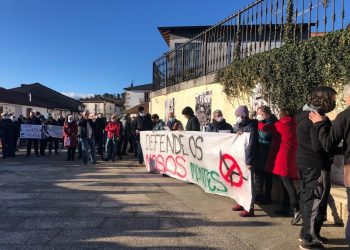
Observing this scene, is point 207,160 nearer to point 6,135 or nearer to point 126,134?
point 126,134

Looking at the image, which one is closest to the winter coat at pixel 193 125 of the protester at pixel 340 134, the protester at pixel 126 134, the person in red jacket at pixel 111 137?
the protester at pixel 340 134

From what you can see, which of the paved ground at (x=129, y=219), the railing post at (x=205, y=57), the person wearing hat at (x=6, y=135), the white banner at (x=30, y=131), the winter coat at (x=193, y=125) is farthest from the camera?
the white banner at (x=30, y=131)

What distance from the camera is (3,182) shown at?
10.1 meters

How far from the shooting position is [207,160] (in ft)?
26.7

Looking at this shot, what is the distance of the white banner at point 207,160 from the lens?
690cm

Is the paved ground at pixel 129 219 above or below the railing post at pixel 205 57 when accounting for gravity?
below

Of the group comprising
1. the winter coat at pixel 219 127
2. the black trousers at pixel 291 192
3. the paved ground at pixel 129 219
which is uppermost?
the winter coat at pixel 219 127

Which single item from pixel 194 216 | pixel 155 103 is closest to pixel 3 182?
pixel 194 216

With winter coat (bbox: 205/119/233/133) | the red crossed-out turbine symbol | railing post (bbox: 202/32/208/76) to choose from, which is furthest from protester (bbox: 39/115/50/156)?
the red crossed-out turbine symbol

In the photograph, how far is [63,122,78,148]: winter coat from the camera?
52.3ft

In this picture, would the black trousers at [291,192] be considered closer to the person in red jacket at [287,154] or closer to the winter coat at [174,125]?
the person in red jacket at [287,154]

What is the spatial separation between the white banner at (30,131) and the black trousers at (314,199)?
14681 millimetres

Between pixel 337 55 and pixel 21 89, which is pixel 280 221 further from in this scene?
pixel 21 89

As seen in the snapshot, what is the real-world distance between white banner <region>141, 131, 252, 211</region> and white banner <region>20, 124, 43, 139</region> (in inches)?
328
